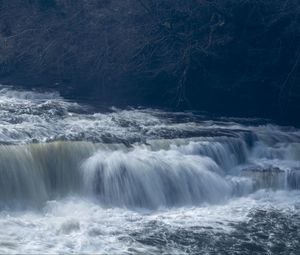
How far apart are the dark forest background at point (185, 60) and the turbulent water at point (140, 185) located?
2708 millimetres

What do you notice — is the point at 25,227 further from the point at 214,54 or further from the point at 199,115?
the point at 214,54

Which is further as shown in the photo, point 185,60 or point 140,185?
point 185,60

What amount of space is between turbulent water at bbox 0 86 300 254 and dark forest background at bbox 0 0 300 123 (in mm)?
2708

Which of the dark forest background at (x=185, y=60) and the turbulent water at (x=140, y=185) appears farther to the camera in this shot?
the dark forest background at (x=185, y=60)

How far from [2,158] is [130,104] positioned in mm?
6070

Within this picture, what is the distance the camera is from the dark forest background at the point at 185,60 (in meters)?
17.4

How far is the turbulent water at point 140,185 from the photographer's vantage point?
9.82 metres

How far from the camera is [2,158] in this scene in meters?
11.1

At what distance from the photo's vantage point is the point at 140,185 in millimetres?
11734

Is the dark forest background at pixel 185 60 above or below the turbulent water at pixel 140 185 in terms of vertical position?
above

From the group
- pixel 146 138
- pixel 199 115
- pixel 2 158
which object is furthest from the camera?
pixel 199 115

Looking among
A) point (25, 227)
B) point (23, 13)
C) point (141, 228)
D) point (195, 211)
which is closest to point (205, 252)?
point (141, 228)

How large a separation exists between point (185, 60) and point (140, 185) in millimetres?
6367

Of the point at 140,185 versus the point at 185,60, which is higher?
the point at 185,60
